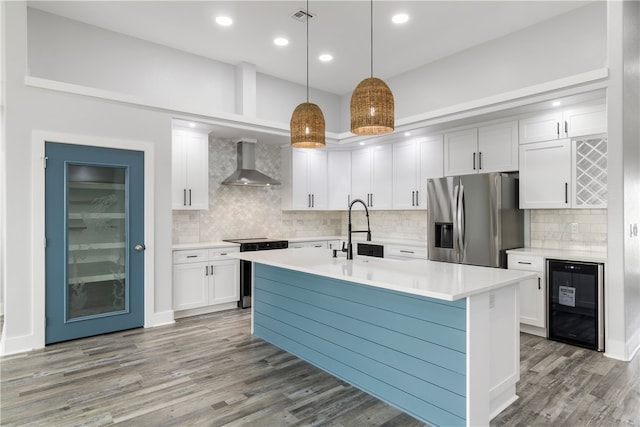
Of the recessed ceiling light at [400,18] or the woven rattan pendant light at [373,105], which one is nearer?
the woven rattan pendant light at [373,105]

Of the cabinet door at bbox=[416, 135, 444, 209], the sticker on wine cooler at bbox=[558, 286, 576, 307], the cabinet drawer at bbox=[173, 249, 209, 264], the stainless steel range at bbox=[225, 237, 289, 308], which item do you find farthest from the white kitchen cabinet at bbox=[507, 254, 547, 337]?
the cabinet drawer at bbox=[173, 249, 209, 264]

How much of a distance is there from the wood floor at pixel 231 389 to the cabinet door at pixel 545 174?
1.53 metres

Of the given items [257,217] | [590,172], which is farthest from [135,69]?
[590,172]

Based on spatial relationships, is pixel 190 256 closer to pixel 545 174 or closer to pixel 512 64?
pixel 545 174

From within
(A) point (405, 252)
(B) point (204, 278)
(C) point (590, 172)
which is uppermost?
(C) point (590, 172)

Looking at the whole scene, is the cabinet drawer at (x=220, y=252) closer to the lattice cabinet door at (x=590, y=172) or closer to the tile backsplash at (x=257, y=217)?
the tile backsplash at (x=257, y=217)

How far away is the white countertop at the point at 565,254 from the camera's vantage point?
3.68 m

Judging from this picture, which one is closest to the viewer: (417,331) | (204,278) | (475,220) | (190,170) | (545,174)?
(417,331)

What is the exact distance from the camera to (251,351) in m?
3.62

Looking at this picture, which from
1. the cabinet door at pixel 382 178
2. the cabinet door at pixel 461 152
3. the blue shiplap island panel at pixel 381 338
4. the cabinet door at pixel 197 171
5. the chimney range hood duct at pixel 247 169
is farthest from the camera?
the cabinet door at pixel 382 178

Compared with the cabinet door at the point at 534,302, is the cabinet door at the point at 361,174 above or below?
above

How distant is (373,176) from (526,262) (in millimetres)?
2817

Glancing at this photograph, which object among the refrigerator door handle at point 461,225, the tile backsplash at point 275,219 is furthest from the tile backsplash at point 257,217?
the refrigerator door handle at point 461,225

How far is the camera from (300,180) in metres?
6.36
